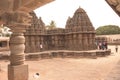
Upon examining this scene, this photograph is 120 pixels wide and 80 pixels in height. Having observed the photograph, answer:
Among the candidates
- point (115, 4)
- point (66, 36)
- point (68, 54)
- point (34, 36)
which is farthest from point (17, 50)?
point (66, 36)

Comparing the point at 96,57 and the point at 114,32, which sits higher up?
the point at 114,32

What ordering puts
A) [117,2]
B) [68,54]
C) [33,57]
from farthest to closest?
[68,54] → [33,57] → [117,2]

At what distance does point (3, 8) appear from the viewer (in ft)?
14.8

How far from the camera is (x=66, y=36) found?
22375mm

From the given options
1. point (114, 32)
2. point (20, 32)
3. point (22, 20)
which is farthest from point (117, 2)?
point (114, 32)

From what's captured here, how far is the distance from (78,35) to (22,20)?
1519 cm

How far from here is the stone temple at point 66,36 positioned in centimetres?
2052

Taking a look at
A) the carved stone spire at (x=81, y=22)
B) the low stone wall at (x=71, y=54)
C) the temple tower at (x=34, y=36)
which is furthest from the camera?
the carved stone spire at (x=81, y=22)

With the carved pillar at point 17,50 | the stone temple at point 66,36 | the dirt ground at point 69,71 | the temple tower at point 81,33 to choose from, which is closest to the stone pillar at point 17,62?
the carved pillar at point 17,50

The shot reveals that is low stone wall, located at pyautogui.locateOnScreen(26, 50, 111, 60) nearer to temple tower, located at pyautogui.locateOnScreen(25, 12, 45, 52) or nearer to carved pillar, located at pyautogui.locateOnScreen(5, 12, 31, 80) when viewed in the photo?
temple tower, located at pyautogui.locateOnScreen(25, 12, 45, 52)

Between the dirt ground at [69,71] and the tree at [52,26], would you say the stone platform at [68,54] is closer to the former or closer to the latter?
the dirt ground at [69,71]

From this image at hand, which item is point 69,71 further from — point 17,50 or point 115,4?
point 115,4

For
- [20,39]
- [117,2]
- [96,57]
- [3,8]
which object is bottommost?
[96,57]

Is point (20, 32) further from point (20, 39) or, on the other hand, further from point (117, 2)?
point (117, 2)
